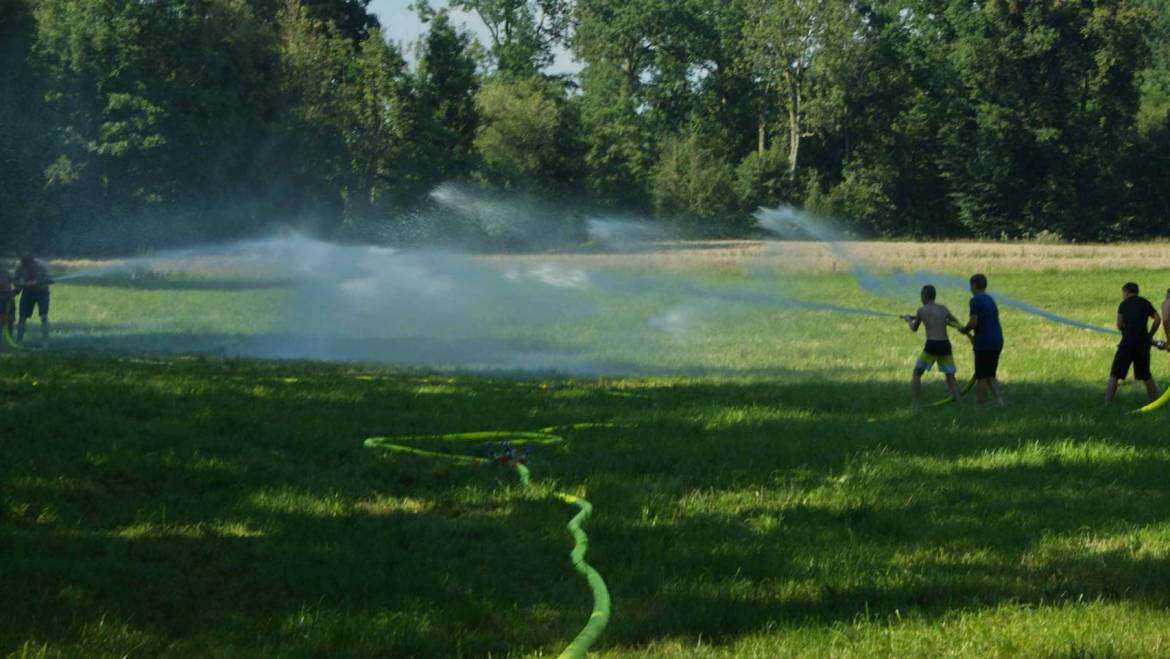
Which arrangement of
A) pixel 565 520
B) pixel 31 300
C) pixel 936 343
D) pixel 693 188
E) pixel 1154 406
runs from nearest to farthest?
pixel 565 520, pixel 1154 406, pixel 936 343, pixel 31 300, pixel 693 188

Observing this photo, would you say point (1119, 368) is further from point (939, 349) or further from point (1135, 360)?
point (939, 349)

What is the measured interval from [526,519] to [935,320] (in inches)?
374

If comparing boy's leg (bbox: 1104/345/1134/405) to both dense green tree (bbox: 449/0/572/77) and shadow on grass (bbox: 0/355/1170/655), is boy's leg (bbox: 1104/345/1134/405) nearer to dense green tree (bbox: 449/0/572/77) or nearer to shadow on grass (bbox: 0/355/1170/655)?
shadow on grass (bbox: 0/355/1170/655)

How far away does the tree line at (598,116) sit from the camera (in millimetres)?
56312

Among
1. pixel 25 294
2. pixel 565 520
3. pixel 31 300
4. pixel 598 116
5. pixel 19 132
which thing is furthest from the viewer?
pixel 598 116

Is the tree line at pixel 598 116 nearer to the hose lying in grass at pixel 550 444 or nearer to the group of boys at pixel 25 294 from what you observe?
the group of boys at pixel 25 294

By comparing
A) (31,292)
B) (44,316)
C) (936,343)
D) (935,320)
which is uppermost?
(935,320)

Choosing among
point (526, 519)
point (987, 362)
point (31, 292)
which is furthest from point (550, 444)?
point (31, 292)

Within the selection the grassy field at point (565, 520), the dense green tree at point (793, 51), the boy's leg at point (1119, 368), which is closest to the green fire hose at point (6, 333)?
the grassy field at point (565, 520)

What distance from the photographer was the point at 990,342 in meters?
17.1

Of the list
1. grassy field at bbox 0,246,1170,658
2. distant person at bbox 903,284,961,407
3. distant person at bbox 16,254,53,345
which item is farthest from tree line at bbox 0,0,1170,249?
distant person at bbox 903,284,961,407

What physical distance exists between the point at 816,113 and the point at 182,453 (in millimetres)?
72971

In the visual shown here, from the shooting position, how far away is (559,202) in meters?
68.8

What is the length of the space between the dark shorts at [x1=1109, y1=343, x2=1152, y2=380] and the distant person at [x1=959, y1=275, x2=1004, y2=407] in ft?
4.71
